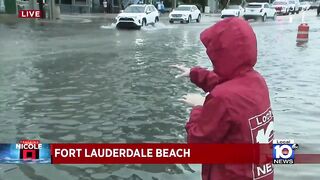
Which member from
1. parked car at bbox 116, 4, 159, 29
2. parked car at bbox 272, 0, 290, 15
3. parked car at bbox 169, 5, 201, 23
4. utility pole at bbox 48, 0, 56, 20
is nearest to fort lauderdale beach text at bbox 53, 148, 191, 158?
parked car at bbox 116, 4, 159, 29

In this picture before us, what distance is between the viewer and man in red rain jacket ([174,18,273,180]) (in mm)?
2695

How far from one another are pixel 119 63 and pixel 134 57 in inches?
67.1

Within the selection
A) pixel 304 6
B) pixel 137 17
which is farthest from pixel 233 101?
pixel 304 6

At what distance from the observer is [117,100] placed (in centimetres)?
1020

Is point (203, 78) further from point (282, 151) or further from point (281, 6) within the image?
point (281, 6)

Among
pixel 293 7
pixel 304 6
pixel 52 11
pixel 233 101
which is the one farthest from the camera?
pixel 304 6

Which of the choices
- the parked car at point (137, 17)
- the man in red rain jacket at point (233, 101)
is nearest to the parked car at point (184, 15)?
the parked car at point (137, 17)

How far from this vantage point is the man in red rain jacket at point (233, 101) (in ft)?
8.84

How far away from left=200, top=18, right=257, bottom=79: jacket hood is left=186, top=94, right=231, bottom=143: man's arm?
20 centimetres

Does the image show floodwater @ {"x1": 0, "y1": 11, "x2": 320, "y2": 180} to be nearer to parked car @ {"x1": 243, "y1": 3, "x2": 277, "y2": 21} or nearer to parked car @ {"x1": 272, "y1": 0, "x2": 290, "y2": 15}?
parked car @ {"x1": 243, "y1": 3, "x2": 277, "y2": 21}

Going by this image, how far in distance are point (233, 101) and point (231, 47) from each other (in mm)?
297

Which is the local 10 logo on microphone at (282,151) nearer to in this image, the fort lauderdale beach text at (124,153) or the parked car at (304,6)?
the fort lauderdale beach text at (124,153)

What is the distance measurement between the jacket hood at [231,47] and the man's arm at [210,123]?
0.20 meters

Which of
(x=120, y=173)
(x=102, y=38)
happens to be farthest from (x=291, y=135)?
(x=102, y=38)
